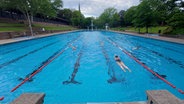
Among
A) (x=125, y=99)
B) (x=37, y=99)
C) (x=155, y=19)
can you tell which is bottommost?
(x=125, y=99)

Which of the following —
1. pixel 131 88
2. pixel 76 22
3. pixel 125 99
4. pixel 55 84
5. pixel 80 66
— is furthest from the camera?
pixel 76 22

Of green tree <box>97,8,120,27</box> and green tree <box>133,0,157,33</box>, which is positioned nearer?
green tree <box>133,0,157,33</box>

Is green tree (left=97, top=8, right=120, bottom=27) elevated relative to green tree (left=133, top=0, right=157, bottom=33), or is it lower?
elevated

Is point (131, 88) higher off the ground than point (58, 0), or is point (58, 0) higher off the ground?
point (58, 0)

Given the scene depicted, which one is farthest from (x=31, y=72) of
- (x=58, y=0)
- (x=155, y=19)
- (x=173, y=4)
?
(x=58, y=0)

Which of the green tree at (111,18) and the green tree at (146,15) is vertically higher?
the green tree at (111,18)

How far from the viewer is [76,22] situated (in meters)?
71.3

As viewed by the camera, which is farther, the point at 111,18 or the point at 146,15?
the point at 111,18

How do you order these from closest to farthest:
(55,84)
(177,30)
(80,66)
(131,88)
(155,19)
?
1. (131,88)
2. (55,84)
3. (80,66)
4. (177,30)
5. (155,19)

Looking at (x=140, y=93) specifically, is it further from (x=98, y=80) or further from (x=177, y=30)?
(x=177, y=30)

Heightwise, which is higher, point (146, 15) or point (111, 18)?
point (111, 18)

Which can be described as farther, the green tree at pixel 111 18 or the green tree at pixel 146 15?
the green tree at pixel 111 18

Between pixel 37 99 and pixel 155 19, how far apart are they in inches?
948

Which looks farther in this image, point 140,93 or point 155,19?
point 155,19
